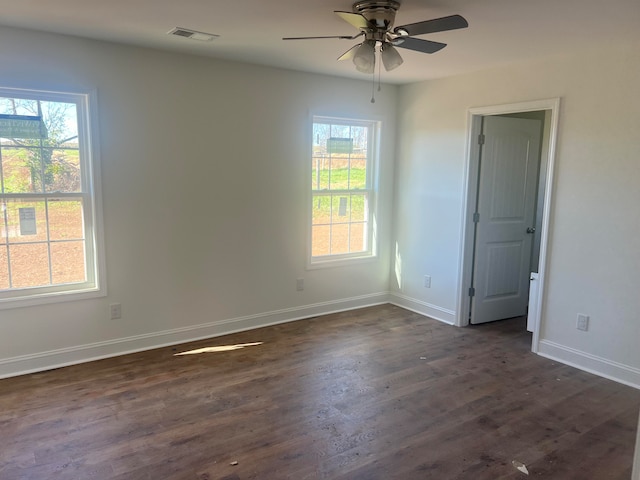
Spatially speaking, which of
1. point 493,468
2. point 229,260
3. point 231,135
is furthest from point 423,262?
point 493,468

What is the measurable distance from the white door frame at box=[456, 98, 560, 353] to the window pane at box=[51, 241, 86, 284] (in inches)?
136

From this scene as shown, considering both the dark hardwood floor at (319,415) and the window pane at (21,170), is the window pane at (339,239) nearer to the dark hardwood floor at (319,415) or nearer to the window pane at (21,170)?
the dark hardwood floor at (319,415)

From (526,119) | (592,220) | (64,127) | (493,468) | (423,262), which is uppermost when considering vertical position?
(526,119)

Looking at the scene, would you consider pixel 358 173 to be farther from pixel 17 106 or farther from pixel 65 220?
pixel 17 106

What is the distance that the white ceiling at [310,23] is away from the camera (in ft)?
8.46

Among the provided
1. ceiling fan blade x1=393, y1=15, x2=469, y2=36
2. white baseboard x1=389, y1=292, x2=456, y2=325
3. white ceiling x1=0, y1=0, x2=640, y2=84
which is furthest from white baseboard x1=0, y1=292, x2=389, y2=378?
ceiling fan blade x1=393, y1=15, x2=469, y2=36

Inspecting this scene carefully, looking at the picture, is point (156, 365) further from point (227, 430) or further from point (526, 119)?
point (526, 119)

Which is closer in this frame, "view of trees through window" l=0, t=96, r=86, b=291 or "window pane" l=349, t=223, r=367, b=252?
"view of trees through window" l=0, t=96, r=86, b=291

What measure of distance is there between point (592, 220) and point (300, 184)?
2567mm

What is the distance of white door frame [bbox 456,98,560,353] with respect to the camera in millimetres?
3785

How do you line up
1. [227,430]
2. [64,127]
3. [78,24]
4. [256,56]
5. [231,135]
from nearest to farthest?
1. [227,430]
2. [78,24]
3. [64,127]
4. [256,56]
5. [231,135]

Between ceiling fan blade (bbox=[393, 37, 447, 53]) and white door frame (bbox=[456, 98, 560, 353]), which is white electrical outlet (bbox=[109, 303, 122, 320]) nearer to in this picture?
ceiling fan blade (bbox=[393, 37, 447, 53])

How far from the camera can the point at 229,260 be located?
4281 millimetres

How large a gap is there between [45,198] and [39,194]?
48 millimetres
